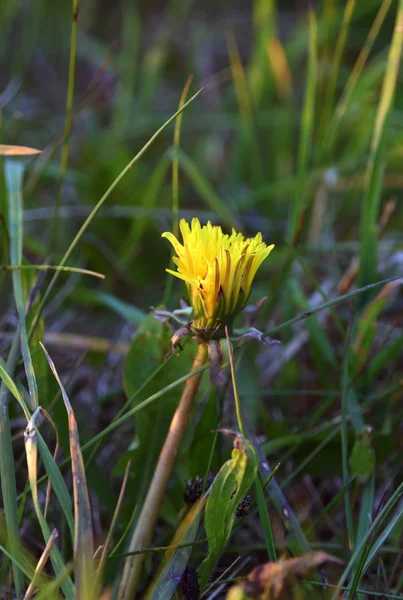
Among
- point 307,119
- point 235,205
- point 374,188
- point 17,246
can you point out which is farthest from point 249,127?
point 17,246

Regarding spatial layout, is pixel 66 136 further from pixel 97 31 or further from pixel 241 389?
pixel 97 31

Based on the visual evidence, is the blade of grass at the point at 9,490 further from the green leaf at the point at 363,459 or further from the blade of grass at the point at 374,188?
the blade of grass at the point at 374,188

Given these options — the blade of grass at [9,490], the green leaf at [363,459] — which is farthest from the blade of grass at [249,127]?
the blade of grass at [9,490]

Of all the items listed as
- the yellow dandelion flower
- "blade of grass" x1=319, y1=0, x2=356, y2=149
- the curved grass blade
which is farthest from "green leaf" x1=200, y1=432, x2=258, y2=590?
"blade of grass" x1=319, y1=0, x2=356, y2=149

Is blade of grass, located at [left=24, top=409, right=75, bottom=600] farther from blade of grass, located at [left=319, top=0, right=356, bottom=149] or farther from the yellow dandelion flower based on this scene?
blade of grass, located at [left=319, top=0, right=356, bottom=149]

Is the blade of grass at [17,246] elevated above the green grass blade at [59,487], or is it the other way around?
the blade of grass at [17,246]

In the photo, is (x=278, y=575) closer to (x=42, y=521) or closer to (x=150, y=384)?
(x=42, y=521)
